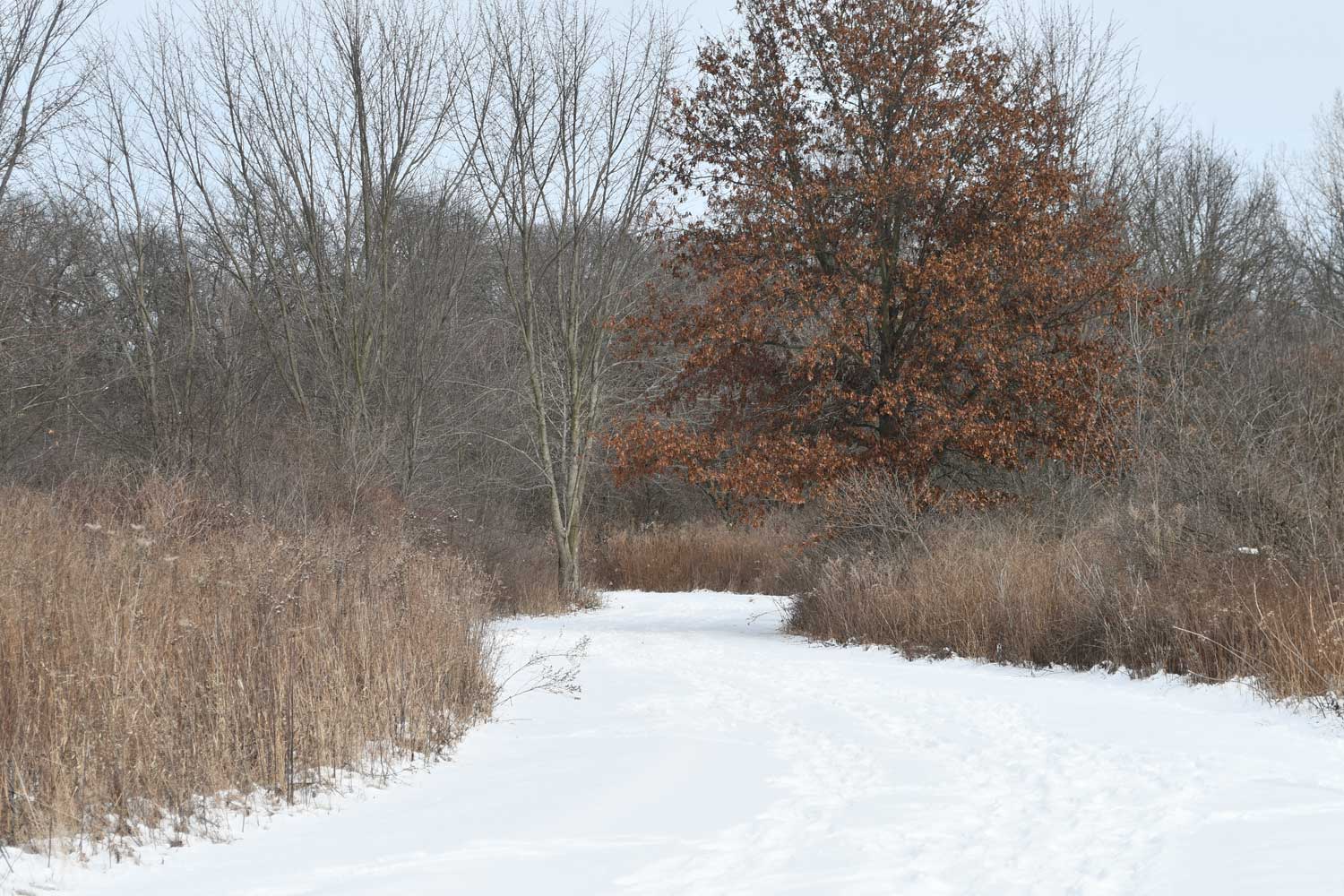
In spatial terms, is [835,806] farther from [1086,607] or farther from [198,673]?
[1086,607]

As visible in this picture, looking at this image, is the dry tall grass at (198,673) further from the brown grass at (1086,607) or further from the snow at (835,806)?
the brown grass at (1086,607)

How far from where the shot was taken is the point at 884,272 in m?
16.1

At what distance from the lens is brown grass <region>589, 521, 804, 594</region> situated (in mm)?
24906

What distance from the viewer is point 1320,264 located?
30.0 meters

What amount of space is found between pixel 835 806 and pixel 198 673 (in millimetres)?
3387

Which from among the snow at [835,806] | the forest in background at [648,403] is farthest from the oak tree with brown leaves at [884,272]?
the snow at [835,806]

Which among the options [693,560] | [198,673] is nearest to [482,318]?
[693,560]

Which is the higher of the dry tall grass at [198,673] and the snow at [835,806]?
the dry tall grass at [198,673]

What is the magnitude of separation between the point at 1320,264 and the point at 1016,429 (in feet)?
65.9

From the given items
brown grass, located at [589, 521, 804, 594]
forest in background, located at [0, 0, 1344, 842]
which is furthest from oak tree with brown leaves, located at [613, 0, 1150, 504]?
brown grass, located at [589, 521, 804, 594]

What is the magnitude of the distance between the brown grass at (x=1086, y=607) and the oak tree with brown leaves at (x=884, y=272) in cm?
168

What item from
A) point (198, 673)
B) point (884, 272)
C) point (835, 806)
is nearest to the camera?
point (835, 806)

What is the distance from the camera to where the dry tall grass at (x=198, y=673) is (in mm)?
4715

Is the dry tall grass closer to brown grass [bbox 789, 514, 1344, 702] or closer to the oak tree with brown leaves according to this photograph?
brown grass [bbox 789, 514, 1344, 702]
